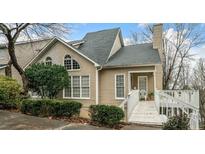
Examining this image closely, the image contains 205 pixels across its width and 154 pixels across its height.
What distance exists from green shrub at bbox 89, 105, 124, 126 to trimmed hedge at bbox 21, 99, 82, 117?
0.35 metres

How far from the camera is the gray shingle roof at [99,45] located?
4.65 m

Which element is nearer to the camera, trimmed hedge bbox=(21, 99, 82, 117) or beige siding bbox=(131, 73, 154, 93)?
beige siding bbox=(131, 73, 154, 93)

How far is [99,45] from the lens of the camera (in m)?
5.00

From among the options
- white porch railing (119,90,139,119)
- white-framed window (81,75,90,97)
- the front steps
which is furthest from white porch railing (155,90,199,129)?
white-framed window (81,75,90,97)

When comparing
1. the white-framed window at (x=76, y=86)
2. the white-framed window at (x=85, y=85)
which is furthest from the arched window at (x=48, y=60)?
the white-framed window at (x=85, y=85)

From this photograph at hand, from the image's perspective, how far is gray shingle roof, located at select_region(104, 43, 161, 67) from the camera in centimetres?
464

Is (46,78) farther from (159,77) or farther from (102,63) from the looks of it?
(159,77)

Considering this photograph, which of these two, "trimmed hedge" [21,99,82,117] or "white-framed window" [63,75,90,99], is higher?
"white-framed window" [63,75,90,99]

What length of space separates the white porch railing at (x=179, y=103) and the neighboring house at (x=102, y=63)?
0.26 ft

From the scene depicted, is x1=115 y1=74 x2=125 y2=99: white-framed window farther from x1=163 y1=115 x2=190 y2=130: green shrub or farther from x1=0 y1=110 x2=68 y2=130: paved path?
x1=0 y1=110 x2=68 y2=130: paved path

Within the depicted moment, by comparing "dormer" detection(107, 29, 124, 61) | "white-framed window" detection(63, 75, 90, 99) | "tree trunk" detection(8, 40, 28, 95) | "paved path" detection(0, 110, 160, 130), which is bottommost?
"paved path" detection(0, 110, 160, 130)

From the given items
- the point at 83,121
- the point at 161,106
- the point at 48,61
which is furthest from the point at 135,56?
the point at 48,61
